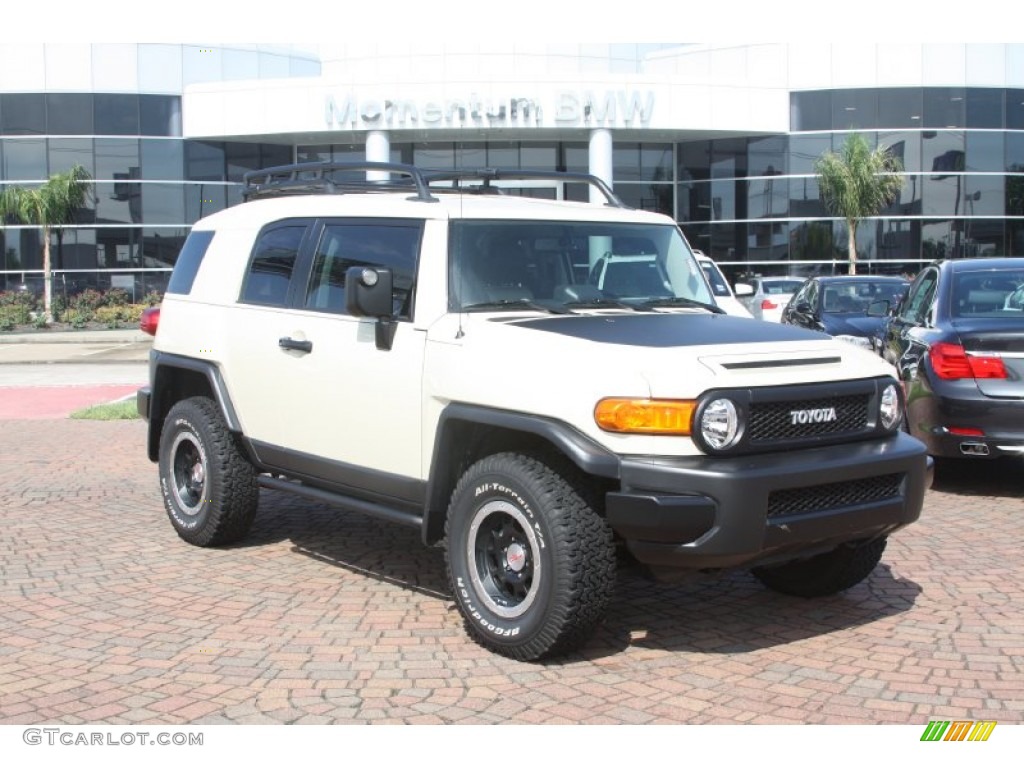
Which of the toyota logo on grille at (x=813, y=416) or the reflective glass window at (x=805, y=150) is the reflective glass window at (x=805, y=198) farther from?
the toyota logo on grille at (x=813, y=416)

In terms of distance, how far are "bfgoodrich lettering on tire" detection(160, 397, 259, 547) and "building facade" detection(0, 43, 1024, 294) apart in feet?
92.0

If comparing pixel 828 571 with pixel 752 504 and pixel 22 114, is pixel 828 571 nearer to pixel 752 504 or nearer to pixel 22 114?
pixel 752 504

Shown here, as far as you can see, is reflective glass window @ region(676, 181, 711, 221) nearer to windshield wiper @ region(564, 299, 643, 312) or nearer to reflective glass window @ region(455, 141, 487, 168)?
reflective glass window @ region(455, 141, 487, 168)

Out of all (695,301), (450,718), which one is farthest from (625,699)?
(695,301)

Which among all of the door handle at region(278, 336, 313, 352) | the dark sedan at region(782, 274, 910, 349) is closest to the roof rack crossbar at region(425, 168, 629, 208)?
the door handle at region(278, 336, 313, 352)

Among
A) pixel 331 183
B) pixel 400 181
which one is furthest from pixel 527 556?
pixel 400 181

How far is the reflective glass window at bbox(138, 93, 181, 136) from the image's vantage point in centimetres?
3625

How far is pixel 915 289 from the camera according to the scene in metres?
9.81

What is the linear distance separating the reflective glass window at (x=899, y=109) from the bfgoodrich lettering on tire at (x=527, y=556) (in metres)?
33.4

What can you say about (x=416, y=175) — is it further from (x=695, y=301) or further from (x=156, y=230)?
(x=156, y=230)

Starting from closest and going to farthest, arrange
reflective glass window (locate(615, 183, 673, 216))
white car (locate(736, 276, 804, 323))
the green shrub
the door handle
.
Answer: the door handle, white car (locate(736, 276, 804, 323)), the green shrub, reflective glass window (locate(615, 183, 673, 216))

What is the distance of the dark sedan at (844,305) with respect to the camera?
13539 mm

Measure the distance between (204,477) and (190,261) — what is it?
1415mm

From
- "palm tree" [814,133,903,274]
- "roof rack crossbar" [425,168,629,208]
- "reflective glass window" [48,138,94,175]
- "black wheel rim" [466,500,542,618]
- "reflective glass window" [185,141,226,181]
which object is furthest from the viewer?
"reflective glass window" [185,141,226,181]
